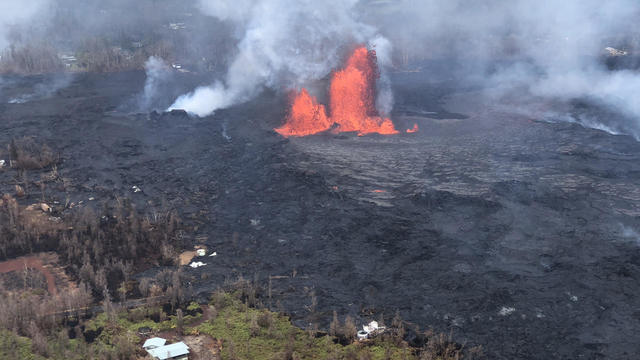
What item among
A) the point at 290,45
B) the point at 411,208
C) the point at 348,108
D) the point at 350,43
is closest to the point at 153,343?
the point at 411,208

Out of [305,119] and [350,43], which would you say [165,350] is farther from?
[350,43]

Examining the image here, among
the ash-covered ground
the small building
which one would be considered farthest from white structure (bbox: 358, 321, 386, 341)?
the small building

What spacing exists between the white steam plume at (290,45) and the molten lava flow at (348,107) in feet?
5.91

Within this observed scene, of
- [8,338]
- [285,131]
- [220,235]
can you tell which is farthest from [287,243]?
[285,131]

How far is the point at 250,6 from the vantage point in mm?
44281

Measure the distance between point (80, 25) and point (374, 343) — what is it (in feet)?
186

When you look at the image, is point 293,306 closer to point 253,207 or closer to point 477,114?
point 253,207

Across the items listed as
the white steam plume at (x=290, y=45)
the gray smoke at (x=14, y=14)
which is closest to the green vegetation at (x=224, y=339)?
the white steam plume at (x=290, y=45)

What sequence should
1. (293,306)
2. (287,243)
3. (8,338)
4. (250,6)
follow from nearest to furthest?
(8,338)
(293,306)
(287,243)
(250,6)

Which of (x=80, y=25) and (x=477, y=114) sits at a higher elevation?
(x=80, y=25)

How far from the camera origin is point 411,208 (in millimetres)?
18609

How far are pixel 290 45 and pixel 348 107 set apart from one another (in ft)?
19.2

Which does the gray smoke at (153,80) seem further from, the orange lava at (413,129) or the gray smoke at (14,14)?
the orange lava at (413,129)

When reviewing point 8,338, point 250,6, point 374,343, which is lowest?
point 374,343
